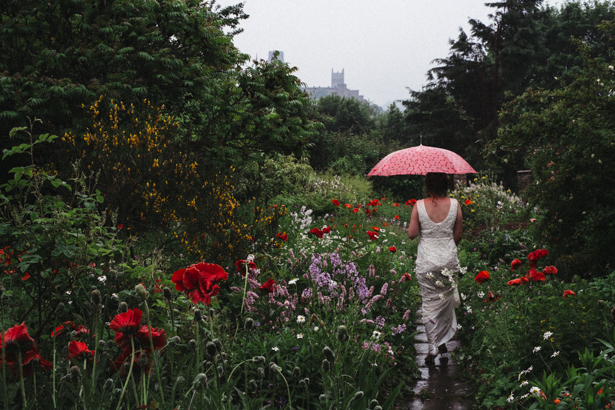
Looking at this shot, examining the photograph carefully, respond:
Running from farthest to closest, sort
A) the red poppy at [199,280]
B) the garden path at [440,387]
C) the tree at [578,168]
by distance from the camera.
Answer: the tree at [578,168], the garden path at [440,387], the red poppy at [199,280]

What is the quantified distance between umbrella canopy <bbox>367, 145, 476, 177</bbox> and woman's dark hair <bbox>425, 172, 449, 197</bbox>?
3.4 inches

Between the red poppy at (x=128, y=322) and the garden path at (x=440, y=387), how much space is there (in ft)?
8.36

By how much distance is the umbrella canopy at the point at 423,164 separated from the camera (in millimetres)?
4406

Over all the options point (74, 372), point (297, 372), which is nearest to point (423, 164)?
point (297, 372)

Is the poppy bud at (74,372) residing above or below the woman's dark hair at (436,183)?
below

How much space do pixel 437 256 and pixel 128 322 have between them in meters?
3.51

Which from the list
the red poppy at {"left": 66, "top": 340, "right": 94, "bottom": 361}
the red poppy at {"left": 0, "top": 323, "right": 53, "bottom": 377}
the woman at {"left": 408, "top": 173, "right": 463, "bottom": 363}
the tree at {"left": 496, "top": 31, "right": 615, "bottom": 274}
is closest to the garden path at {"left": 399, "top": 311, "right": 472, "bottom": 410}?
the woman at {"left": 408, "top": 173, "right": 463, "bottom": 363}

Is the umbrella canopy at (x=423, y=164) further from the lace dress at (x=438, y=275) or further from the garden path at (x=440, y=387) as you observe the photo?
the garden path at (x=440, y=387)

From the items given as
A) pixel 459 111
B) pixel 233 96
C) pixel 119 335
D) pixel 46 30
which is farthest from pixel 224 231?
pixel 459 111

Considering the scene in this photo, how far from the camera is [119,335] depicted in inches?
60.3

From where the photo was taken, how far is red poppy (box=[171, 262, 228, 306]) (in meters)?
1.80

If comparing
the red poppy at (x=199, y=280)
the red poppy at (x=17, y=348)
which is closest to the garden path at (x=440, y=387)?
the red poppy at (x=199, y=280)

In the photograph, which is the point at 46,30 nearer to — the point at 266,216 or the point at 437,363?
the point at 266,216

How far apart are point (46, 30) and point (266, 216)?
564 cm
